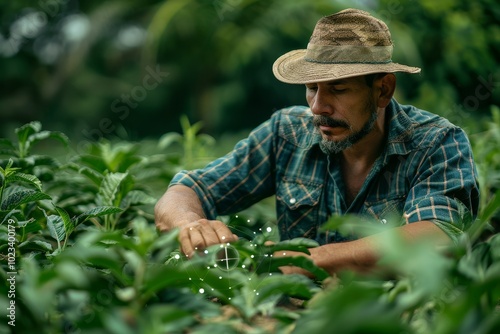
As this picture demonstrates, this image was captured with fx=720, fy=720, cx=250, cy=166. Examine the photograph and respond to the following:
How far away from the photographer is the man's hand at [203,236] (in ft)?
6.62

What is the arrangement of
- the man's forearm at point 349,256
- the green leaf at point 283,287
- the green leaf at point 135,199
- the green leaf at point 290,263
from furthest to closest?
the green leaf at point 135,199 < the man's forearm at point 349,256 < the green leaf at point 290,263 < the green leaf at point 283,287

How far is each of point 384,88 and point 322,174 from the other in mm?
415

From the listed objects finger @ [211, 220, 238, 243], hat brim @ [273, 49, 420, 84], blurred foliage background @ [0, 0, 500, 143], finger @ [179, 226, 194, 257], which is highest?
hat brim @ [273, 49, 420, 84]

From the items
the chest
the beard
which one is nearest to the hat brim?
the beard

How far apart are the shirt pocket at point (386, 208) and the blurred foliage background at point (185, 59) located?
2913mm

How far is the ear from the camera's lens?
2668mm

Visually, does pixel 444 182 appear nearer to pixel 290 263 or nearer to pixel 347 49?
→ pixel 347 49

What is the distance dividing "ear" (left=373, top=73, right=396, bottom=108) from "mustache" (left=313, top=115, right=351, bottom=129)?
185mm

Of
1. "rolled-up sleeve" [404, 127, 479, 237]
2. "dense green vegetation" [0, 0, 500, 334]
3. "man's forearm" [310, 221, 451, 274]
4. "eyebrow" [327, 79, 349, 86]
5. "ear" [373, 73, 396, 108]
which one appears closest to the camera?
"dense green vegetation" [0, 0, 500, 334]

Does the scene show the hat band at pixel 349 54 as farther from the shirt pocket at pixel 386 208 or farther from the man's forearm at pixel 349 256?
the man's forearm at pixel 349 256

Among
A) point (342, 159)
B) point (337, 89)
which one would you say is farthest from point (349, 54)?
point (342, 159)

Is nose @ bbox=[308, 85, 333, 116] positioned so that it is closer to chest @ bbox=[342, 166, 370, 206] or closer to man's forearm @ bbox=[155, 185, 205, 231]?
chest @ bbox=[342, 166, 370, 206]

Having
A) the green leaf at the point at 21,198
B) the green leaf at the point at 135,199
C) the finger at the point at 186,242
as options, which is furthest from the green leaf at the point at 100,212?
the green leaf at the point at 135,199

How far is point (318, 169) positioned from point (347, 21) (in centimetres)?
59
